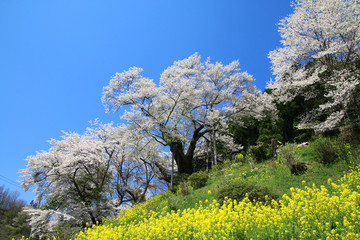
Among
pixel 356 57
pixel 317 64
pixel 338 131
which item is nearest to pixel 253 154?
pixel 338 131

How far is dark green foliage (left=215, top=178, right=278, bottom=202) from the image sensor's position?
6370 mm

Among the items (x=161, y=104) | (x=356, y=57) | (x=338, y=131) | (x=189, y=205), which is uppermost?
(x=161, y=104)

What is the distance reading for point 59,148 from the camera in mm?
20719

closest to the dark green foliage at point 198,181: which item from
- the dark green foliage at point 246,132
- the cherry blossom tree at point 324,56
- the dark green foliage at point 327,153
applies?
the dark green foliage at point 327,153

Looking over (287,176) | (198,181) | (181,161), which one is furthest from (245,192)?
(181,161)

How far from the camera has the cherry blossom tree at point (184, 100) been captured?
741 inches

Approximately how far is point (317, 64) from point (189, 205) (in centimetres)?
1260

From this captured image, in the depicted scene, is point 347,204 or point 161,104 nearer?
point 347,204

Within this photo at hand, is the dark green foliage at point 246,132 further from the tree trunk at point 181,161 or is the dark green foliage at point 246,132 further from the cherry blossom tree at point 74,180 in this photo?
the cherry blossom tree at point 74,180

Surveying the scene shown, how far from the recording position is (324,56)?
12891 mm

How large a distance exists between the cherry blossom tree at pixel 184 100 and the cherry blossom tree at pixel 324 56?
6085 millimetres

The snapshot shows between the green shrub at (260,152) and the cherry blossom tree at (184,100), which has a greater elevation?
the cherry blossom tree at (184,100)

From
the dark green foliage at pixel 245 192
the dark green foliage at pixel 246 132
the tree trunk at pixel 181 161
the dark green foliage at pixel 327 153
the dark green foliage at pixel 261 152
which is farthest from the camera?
the dark green foliage at pixel 246 132

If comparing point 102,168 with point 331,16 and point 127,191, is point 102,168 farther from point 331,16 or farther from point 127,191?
point 331,16
